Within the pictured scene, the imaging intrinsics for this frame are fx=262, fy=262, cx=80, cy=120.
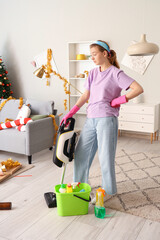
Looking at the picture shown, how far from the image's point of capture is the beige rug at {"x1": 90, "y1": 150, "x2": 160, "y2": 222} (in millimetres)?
2322

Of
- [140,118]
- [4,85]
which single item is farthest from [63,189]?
[4,85]

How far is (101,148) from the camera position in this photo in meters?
2.30

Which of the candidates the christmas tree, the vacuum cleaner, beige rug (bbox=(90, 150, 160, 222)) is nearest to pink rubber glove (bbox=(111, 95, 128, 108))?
the vacuum cleaner

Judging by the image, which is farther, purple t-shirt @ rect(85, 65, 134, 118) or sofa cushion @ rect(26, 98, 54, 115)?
sofa cushion @ rect(26, 98, 54, 115)

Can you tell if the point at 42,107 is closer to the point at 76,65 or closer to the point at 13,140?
the point at 13,140

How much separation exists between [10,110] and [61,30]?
216 centimetres

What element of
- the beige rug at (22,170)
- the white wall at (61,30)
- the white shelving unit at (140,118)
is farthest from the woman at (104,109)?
the white wall at (61,30)

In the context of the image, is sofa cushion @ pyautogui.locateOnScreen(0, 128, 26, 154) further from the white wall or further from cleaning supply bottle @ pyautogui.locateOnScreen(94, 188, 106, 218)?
the white wall

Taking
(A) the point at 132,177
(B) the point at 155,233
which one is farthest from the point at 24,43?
(B) the point at 155,233

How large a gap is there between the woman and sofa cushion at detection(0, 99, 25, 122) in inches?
81.6

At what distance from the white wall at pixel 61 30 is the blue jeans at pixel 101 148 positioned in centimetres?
267

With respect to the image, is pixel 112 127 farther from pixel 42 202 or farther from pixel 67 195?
pixel 42 202

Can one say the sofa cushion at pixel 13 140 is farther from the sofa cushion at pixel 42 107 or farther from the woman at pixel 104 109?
the woman at pixel 104 109

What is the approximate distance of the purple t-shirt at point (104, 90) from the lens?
219cm
